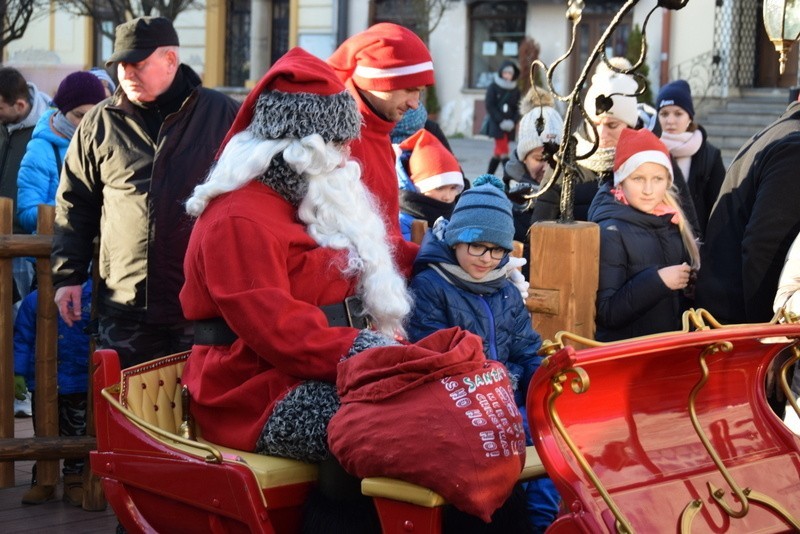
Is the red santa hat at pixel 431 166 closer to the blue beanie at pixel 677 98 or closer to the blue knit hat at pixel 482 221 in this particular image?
the blue beanie at pixel 677 98

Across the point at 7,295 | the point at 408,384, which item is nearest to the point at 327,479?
the point at 408,384

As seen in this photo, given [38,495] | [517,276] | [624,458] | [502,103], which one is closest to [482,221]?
[517,276]

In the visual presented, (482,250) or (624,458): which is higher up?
(482,250)

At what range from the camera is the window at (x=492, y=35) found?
80.2ft

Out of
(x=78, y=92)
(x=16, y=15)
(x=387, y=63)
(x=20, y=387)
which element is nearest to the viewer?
(x=387, y=63)

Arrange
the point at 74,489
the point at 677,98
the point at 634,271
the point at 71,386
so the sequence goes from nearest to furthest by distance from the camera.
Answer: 1. the point at 634,271
2. the point at 74,489
3. the point at 71,386
4. the point at 677,98

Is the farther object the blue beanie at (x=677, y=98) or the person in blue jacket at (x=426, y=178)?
the blue beanie at (x=677, y=98)

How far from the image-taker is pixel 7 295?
5.39 m

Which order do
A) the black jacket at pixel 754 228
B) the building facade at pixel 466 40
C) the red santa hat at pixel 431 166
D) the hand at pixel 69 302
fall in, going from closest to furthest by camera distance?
the black jacket at pixel 754 228 < the hand at pixel 69 302 < the red santa hat at pixel 431 166 < the building facade at pixel 466 40

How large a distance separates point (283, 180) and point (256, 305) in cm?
45

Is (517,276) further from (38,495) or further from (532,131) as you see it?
(532,131)

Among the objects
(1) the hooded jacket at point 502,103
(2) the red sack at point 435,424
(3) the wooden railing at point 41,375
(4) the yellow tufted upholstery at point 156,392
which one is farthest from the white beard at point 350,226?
(1) the hooded jacket at point 502,103

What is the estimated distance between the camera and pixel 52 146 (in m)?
6.48

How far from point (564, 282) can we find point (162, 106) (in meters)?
1.76
